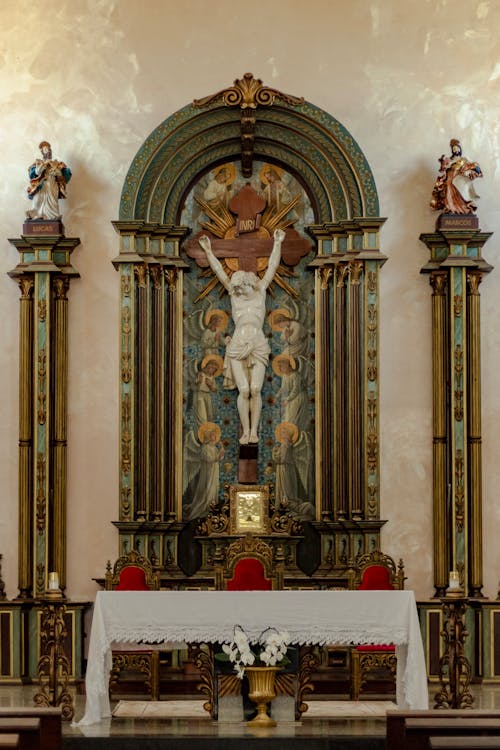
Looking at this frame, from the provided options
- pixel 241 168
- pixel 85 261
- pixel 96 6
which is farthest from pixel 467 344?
pixel 96 6

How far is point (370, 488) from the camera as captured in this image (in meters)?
13.5

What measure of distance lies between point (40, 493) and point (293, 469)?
242 cm

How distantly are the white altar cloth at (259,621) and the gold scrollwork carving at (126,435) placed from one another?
289 cm

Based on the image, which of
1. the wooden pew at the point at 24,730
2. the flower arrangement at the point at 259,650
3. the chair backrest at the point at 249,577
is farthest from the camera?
the chair backrest at the point at 249,577

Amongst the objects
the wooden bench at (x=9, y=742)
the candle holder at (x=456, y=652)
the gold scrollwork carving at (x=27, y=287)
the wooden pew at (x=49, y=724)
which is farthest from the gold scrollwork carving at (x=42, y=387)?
the wooden bench at (x=9, y=742)

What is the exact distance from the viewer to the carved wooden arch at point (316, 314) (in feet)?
44.5

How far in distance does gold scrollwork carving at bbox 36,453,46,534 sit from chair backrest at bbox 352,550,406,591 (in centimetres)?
293

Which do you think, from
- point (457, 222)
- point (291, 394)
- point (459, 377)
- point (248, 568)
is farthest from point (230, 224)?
point (248, 568)

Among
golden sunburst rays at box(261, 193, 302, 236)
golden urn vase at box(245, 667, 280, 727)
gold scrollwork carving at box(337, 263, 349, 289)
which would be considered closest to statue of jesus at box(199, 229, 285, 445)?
golden sunburst rays at box(261, 193, 302, 236)

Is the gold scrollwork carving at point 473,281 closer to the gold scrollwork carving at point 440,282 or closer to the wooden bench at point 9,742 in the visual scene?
the gold scrollwork carving at point 440,282

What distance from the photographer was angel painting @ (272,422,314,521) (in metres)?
13.9

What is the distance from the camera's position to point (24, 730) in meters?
7.67

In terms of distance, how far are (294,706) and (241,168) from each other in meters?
5.70

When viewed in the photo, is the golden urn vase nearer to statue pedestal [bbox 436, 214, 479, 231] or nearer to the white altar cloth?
the white altar cloth
